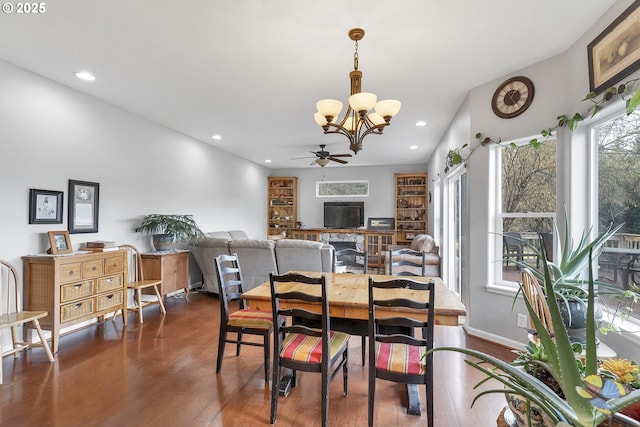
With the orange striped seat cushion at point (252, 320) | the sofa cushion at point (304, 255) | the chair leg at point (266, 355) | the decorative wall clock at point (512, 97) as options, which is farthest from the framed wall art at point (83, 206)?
the decorative wall clock at point (512, 97)

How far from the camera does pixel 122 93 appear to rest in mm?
3678

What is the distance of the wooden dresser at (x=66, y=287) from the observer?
295cm

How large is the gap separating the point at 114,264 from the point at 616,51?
16.1ft

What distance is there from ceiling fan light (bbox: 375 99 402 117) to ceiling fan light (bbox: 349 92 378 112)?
128 mm

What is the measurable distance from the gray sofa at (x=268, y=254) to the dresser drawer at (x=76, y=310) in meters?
1.42

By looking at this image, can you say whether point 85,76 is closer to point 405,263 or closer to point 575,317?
point 405,263

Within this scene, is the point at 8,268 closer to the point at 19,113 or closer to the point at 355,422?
the point at 19,113

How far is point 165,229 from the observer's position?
4.65 meters

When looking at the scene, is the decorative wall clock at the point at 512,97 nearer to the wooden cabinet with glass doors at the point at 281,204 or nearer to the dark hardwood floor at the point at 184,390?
the dark hardwood floor at the point at 184,390

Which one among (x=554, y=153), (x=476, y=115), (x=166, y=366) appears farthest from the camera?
(x=476, y=115)

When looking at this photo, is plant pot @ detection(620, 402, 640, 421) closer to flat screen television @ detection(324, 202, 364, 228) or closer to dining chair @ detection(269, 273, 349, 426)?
dining chair @ detection(269, 273, 349, 426)

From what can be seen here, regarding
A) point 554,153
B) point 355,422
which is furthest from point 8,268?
point 554,153

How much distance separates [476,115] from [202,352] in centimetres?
376

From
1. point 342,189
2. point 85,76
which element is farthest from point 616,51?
point 342,189
